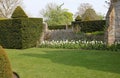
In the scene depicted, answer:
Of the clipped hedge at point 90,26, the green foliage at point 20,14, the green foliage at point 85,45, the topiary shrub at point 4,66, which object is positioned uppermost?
the green foliage at point 20,14

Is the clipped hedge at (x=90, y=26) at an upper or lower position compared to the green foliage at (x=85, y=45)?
upper

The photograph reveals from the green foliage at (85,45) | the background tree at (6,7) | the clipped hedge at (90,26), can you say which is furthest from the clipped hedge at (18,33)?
the background tree at (6,7)

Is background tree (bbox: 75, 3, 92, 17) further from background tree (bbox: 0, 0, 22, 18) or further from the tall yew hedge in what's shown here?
the tall yew hedge

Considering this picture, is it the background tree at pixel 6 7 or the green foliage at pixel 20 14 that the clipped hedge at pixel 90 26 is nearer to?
the green foliage at pixel 20 14

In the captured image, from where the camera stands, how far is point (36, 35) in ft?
67.4

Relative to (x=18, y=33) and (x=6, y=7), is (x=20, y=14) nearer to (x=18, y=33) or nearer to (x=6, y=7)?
(x=18, y=33)

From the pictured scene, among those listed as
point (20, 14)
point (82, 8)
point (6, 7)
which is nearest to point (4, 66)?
point (20, 14)

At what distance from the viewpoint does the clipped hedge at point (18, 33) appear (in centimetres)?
1895

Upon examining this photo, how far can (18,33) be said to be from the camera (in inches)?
752

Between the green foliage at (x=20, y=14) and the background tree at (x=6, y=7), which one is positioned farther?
the background tree at (x=6, y=7)

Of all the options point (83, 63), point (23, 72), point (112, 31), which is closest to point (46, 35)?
point (112, 31)

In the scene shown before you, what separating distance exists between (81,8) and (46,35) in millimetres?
35468

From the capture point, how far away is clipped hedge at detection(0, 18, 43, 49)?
19.0 m

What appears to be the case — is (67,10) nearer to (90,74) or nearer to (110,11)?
(110,11)
